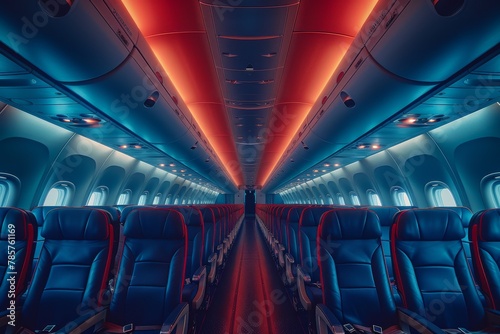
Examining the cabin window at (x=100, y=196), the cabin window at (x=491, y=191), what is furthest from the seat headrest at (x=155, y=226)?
the cabin window at (x=100, y=196)

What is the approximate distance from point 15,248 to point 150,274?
1.39m

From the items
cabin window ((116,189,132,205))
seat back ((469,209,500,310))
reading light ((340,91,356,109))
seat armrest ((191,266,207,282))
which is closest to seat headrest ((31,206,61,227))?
seat armrest ((191,266,207,282))

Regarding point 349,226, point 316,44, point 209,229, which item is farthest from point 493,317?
point 209,229

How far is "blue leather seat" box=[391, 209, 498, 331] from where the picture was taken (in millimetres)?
2035

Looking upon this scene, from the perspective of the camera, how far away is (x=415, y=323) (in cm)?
170

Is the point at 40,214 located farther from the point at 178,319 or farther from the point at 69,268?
the point at 178,319

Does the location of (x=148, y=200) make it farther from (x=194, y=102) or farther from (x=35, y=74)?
(x=35, y=74)

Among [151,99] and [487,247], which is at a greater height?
[151,99]

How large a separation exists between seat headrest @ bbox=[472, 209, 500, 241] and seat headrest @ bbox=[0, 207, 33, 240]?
15.8 feet

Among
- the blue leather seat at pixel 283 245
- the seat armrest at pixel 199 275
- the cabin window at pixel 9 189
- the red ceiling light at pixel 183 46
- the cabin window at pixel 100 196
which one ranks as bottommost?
the seat armrest at pixel 199 275

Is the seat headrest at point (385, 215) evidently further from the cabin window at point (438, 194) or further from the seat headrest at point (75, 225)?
the seat headrest at point (75, 225)

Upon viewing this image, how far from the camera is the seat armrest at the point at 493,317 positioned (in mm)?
1938

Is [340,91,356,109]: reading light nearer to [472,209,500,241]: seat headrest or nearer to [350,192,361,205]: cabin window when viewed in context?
[472,209,500,241]: seat headrest

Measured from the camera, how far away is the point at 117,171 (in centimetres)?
818
